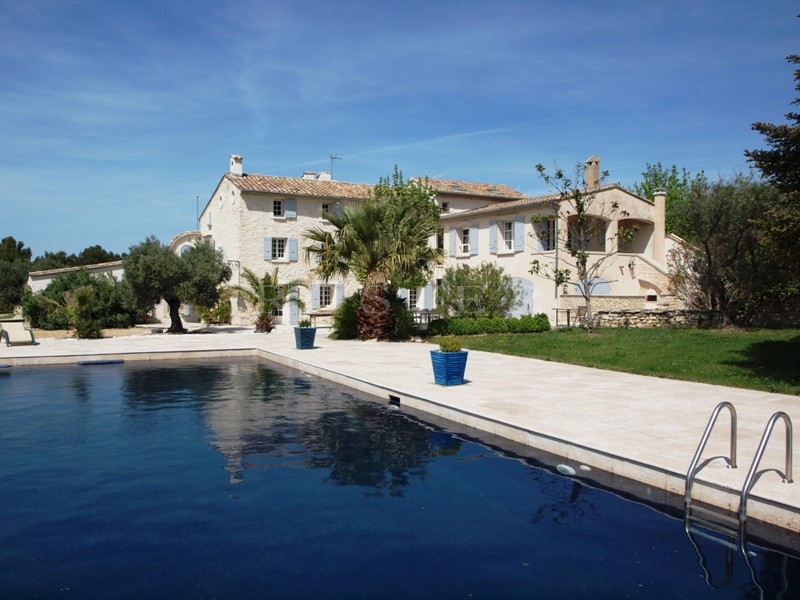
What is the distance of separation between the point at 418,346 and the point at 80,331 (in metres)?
13.6

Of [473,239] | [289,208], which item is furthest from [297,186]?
[473,239]

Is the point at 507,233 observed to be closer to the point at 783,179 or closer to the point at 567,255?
the point at 567,255

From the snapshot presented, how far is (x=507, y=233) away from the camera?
3200 centimetres

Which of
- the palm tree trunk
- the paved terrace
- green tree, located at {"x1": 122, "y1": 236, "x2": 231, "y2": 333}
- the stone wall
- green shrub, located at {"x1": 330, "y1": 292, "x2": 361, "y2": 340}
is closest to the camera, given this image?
the paved terrace

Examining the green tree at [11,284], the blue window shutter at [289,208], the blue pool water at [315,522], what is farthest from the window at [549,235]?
the green tree at [11,284]

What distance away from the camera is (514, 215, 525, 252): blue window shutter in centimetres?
3012

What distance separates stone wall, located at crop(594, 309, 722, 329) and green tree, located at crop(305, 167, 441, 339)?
949 cm

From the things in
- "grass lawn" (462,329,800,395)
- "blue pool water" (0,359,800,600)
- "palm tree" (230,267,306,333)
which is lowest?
"blue pool water" (0,359,800,600)

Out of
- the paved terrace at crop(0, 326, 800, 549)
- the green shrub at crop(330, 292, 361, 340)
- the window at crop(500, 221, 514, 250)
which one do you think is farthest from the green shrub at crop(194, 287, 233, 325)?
the paved terrace at crop(0, 326, 800, 549)

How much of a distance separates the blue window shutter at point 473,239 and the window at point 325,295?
9181mm

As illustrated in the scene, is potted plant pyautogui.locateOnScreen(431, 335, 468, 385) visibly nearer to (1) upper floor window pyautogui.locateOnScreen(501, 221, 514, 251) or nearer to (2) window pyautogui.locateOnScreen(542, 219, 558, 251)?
(2) window pyautogui.locateOnScreen(542, 219, 558, 251)

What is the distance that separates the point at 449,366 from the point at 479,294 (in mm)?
16577

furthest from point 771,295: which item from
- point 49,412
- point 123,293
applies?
point 123,293

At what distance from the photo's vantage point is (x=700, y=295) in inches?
1015
